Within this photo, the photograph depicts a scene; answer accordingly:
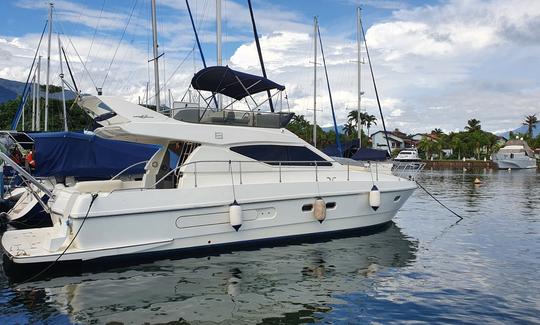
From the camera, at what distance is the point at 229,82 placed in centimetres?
1141

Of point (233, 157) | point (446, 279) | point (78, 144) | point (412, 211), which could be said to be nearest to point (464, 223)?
point (412, 211)

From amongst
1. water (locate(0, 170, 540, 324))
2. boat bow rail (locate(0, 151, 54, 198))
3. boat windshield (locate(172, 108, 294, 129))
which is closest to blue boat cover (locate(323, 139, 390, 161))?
water (locate(0, 170, 540, 324))

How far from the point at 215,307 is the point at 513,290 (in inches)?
196

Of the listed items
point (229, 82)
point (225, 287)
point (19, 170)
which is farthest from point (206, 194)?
point (19, 170)

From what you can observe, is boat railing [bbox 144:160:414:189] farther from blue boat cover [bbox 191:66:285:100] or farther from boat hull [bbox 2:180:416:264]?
blue boat cover [bbox 191:66:285:100]

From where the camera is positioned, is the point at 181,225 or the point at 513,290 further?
the point at 181,225

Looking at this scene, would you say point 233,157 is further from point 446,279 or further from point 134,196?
point 446,279

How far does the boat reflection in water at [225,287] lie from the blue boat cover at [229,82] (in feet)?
13.6

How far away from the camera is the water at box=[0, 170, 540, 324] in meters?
6.60

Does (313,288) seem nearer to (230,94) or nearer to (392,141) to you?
(230,94)

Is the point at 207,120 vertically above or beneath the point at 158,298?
above

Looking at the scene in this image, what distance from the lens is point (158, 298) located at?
23.7 ft

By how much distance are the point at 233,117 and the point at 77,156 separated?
5.39 meters

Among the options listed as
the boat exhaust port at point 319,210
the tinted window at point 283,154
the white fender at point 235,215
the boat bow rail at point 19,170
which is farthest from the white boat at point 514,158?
the boat bow rail at point 19,170
